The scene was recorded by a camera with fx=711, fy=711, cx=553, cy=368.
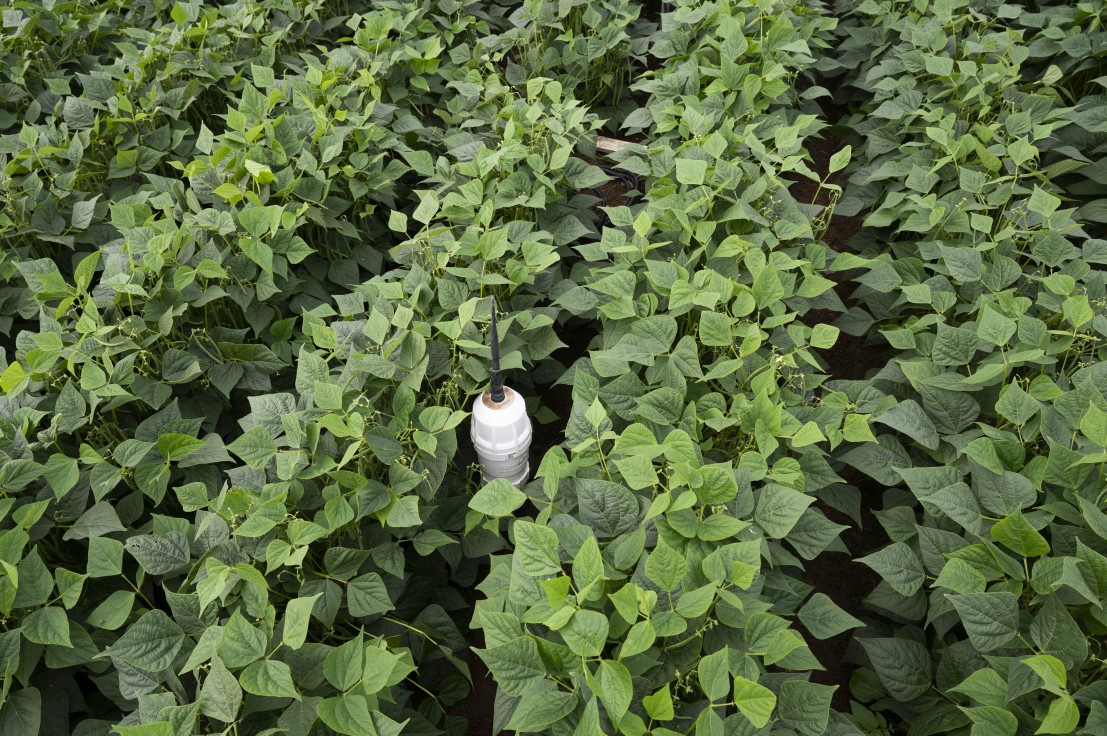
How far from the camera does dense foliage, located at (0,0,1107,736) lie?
1.48m

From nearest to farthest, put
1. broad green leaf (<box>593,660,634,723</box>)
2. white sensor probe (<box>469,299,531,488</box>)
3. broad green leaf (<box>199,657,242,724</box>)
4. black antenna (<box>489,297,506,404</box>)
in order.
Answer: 1. broad green leaf (<box>593,660,634,723</box>)
2. broad green leaf (<box>199,657,242,724</box>)
3. black antenna (<box>489,297,506,404</box>)
4. white sensor probe (<box>469,299,531,488</box>)

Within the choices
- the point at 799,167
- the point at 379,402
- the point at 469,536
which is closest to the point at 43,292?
the point at 379,402

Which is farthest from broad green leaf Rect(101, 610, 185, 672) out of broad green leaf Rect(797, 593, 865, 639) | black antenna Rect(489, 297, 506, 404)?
broad green leaf Rect(797, 593, 865, 639)

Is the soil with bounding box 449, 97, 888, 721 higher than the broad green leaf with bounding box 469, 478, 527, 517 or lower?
lower

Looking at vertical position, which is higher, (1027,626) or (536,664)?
(536,664)

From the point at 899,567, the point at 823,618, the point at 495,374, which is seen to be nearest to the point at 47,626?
the point at 495,374

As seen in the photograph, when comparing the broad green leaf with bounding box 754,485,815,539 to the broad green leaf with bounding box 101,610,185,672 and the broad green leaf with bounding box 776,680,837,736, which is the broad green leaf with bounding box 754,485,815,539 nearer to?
the broad green leaf with bounding box 776,680,837,736

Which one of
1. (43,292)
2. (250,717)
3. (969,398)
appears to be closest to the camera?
(250,717)

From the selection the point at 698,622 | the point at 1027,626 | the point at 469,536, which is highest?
the point at 698,622

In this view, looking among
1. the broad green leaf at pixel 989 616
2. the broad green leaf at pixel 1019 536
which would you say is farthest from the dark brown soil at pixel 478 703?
the broad green leaf at pixel 1019 536

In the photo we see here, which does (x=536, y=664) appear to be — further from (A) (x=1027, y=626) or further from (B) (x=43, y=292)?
(B) (x=43, y=292)

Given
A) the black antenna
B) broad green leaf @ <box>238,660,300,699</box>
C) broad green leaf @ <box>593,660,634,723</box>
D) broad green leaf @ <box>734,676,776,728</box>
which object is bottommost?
broad green leaf @ <box>734,676,776,728</box>

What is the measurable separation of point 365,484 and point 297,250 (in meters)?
1.19

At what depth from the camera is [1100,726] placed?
1.29 meters
